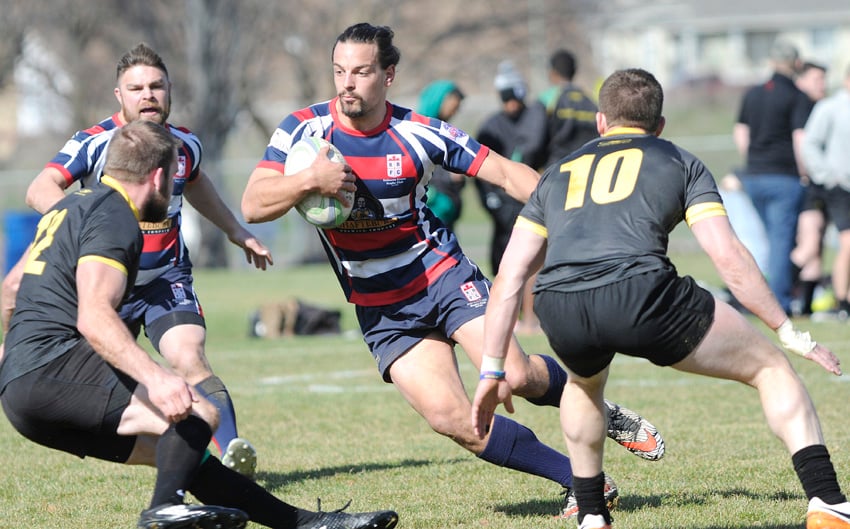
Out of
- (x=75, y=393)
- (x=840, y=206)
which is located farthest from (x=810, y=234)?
(x=75, y=393)

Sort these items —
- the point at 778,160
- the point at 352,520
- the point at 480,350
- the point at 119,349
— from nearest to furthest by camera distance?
the point at 119,349
the point at 352,520
the point at 480,350
the point at 778,160

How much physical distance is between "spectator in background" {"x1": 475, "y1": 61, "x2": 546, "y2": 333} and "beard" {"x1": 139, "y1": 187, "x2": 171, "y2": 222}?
24.1 feet

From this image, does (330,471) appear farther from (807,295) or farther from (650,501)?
(807,295)

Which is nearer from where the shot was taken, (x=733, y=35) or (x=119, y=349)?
(x=119, y=349)

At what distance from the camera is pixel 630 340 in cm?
438

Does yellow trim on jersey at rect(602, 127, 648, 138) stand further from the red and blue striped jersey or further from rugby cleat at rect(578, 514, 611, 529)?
the red and blue striped jersey

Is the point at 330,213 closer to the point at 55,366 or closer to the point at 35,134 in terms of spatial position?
the point at 55,366

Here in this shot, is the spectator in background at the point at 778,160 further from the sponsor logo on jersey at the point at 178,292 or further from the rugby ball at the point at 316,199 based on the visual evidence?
the rugby ball at the point at 316,199

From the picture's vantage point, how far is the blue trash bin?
63.8 ft

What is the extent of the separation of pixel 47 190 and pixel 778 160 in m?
8.24

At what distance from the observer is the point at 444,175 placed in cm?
1180

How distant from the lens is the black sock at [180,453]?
4.45m

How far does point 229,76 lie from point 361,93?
920 inches

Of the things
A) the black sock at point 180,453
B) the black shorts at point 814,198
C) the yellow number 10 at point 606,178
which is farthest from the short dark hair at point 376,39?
the black shorts at point 814,198
